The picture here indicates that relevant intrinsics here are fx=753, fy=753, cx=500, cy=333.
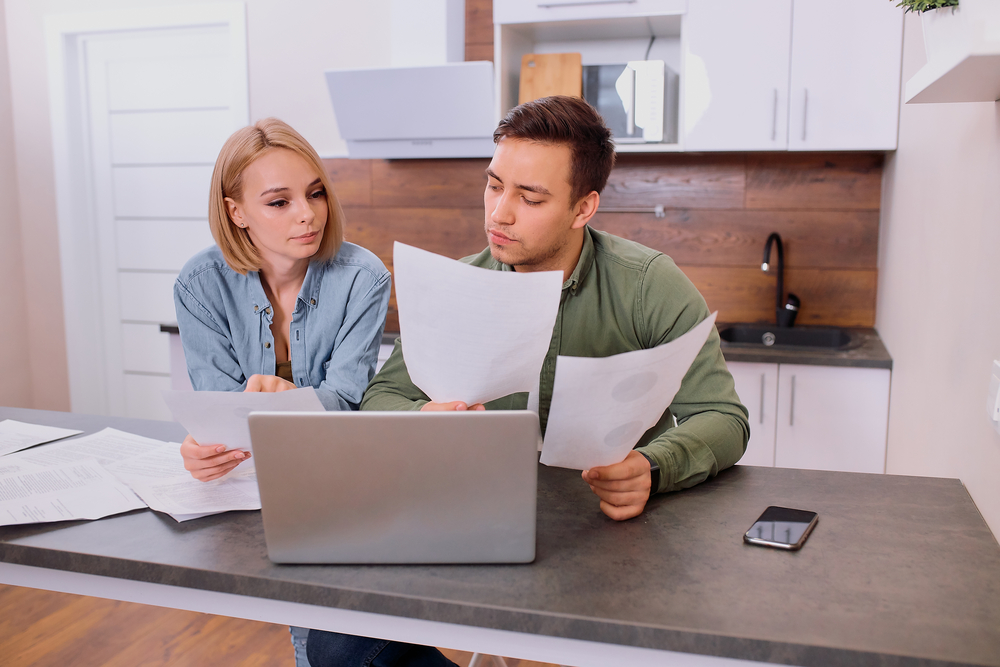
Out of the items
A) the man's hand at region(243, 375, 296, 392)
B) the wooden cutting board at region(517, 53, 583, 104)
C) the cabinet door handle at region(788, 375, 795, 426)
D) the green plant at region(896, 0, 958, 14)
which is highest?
the wooden cutting board at region(517, 53, 583, 104)

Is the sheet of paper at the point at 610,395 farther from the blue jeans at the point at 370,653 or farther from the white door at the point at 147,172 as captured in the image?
the white door at the point at 147,172

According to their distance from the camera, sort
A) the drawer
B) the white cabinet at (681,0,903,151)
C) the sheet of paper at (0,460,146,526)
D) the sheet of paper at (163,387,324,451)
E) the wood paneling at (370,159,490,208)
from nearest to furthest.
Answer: the sheet of paper at (163,387,324,451), the sheet of paper at (0,460,146,526), the white cabinet at (681,0,903,151), the drawer, the wood paneling at (370,159,490,208)

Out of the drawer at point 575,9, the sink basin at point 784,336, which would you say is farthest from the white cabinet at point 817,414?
the drawer at point 575,9

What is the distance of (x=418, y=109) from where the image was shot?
2701 millimetres

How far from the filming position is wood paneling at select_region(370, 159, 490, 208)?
10.0 ft

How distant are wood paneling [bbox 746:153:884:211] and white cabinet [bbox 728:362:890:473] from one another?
2.48 feet

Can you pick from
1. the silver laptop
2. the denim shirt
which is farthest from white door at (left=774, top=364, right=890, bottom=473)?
the silver laptop

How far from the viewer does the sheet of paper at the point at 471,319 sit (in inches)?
31.2

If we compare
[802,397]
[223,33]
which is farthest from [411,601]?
[223,33]

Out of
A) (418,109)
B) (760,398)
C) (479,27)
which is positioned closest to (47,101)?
(418,109)

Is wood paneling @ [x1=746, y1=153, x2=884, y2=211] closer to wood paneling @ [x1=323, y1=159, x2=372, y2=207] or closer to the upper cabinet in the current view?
the upper cabinet

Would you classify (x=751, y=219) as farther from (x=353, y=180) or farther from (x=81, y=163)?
(x=81, y=163)

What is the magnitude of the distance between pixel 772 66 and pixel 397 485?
212 centimetres

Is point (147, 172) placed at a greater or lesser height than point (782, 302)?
greater
